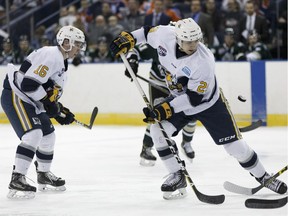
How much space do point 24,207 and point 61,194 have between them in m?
0.46

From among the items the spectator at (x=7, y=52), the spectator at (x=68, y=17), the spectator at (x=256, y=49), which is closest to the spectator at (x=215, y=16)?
the spectator at (x=256, y=49)

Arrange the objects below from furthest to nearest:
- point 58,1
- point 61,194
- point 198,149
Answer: point 58,1 < point 198,149 < point 61,194

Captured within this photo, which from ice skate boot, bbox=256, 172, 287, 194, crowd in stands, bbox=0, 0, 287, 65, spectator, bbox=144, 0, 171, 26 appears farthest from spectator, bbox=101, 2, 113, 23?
ice skate boot, bbox=256, 172, 287, 194

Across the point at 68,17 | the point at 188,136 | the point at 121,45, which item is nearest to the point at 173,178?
the point at 121,45

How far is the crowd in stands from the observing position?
8562mm

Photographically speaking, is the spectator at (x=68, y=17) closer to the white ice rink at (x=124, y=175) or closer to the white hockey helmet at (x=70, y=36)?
the white ice rink at (x=124, y=175)

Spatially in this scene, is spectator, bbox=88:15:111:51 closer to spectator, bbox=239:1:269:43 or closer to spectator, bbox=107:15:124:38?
spectator, bbox=107:15:124:38

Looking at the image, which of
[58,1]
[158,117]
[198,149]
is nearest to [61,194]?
[158,117]

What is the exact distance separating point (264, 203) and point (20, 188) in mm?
1424

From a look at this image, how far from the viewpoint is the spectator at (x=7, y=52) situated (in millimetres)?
9211

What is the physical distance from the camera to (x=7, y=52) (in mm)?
9250

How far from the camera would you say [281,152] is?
21.1 ft

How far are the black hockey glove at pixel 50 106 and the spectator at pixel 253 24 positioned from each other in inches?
170

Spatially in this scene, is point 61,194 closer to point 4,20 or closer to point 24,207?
point 24,207
